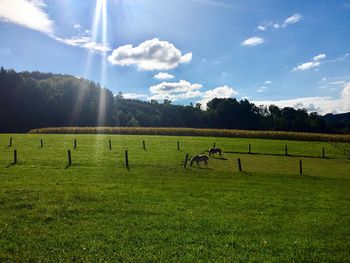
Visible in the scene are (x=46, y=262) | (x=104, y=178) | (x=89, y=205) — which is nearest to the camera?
(x=46, y=262)

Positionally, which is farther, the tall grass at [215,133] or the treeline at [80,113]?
the treeline at [80,113]

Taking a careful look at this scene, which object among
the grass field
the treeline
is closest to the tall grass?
the treeline

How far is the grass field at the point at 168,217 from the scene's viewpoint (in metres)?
11.6

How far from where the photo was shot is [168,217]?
15828 mm

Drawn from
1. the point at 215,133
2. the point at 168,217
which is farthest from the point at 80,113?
the point at 168,217

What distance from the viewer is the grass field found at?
458 inches

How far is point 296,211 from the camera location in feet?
60.3

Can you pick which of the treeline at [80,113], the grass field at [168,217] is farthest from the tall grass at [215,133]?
the grass field at [168,217]

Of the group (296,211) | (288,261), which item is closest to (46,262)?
(288,261)

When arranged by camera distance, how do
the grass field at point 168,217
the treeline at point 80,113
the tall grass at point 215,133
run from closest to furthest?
the grass field at point 168,217
the tall grass at point 215,133
the treeline at point 80,113

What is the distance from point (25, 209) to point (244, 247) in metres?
10.3

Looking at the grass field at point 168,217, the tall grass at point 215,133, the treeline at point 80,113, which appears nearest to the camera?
the grass field at point 168,217

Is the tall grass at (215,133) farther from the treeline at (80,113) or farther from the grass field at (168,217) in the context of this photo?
the grass field at (168,217)

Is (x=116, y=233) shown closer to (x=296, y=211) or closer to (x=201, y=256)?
(x=201, y=256)
